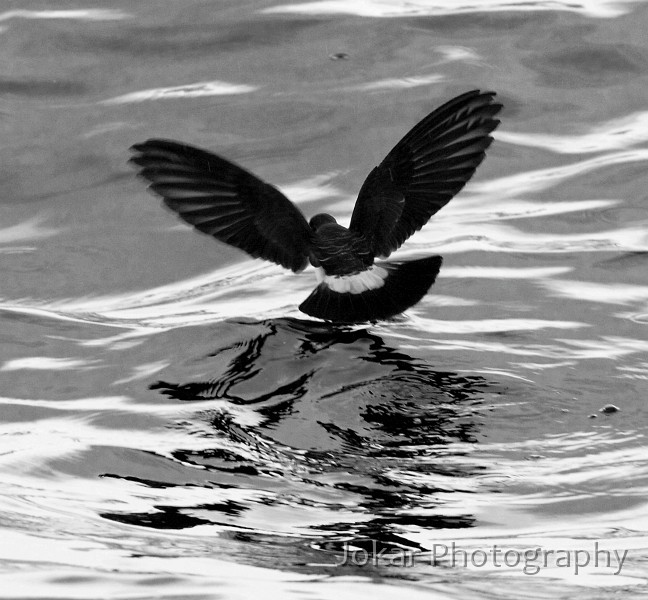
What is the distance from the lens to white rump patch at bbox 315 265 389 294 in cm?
555

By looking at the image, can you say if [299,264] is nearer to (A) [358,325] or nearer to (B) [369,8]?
(A) [358,325]

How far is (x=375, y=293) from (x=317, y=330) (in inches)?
15.0

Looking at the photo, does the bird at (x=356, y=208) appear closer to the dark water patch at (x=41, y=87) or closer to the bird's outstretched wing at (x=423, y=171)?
the bird's outstretched wing at (x=423, y=171)

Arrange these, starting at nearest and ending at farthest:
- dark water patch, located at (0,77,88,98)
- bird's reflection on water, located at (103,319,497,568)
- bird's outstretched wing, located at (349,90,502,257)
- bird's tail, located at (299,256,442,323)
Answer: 1. bird's reflection on water, located at (103,319,497,568)
2. bird's tail, located at (299,256,442,323)
3. bird's outstretched wing, located at (349,90,502,257)
4. dark water patch, located at (0,77,88,98)

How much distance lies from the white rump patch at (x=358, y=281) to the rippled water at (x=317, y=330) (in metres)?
0.22

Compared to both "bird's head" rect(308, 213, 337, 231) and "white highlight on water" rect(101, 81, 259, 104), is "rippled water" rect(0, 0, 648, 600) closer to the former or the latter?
"white highlight on water" rect(101, 81, 259, 104)

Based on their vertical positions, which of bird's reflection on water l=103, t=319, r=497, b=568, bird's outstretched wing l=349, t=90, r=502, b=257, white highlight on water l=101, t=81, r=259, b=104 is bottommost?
bird's reflection on water l=103, t=319, r=497, b=568

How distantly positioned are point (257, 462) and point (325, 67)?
5.63 metres

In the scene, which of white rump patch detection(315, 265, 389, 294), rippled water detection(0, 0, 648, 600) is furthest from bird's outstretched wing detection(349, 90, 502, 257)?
rippled water detection(0, 0, 648, 600)

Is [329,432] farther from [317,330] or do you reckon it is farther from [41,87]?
[41,87]

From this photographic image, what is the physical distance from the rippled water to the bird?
275 mm

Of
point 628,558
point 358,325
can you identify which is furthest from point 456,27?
point 628,558

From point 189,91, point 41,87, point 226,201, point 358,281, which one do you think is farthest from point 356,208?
point 41,87

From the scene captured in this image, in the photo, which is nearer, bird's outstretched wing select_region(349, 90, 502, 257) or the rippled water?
the rippled water
